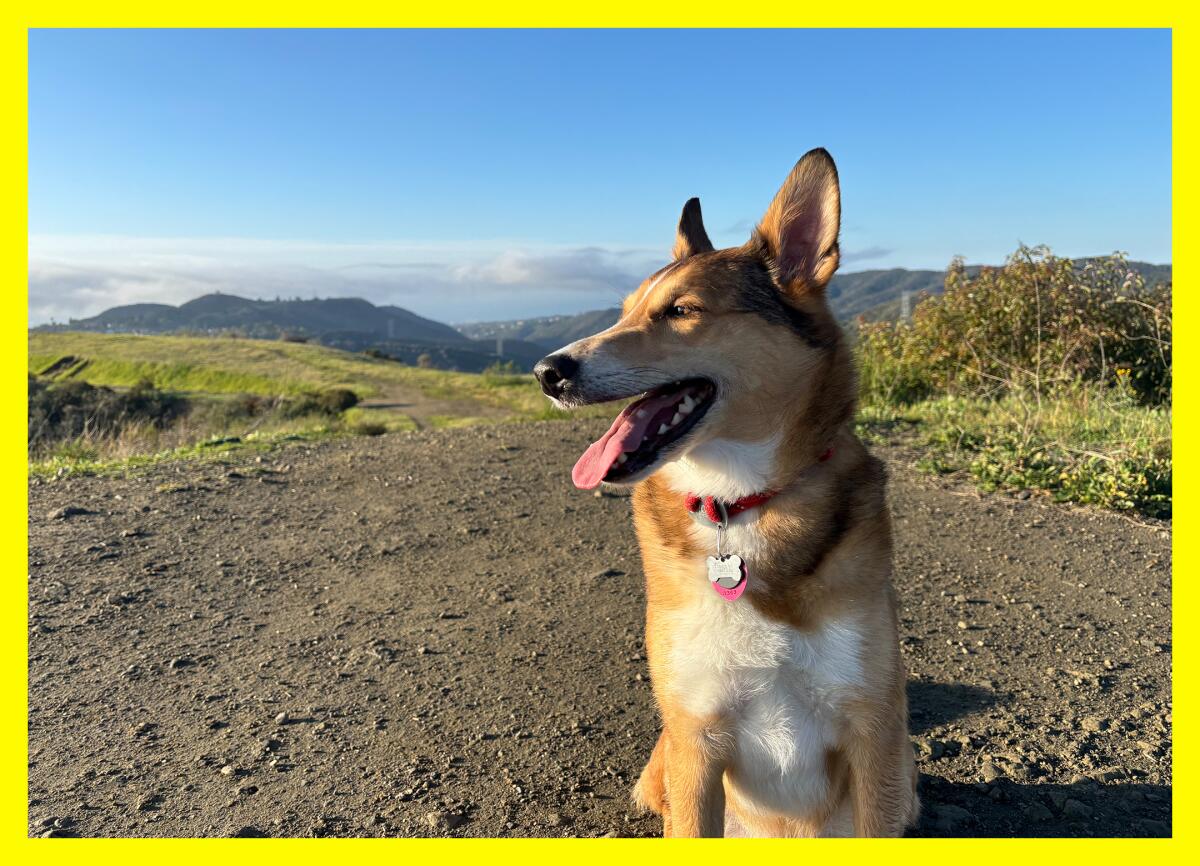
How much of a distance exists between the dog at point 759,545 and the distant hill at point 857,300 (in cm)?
35

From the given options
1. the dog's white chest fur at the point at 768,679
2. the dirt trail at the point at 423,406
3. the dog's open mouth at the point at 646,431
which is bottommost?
the dirt trail at the point at 423,406

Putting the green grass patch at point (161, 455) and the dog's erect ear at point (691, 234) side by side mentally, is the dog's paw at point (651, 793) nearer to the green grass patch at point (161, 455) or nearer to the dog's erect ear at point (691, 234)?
the dog's erect ear at point (691, 234)

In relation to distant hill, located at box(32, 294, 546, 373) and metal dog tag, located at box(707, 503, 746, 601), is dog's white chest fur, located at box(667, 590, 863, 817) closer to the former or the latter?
metal dog tag, located at box(707, 503, 746, 601)

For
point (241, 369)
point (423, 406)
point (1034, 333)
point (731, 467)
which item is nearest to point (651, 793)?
point (731, 467)

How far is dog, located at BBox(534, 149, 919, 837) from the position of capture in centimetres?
271

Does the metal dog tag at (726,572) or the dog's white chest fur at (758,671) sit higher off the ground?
the metal dog tag at (726,572)

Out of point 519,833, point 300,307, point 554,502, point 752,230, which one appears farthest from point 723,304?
point 300,307

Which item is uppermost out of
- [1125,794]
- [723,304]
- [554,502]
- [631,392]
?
[723,304]

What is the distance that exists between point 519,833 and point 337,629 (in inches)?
93.9

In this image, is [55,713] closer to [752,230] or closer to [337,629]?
[337,629]

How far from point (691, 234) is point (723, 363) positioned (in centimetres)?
104

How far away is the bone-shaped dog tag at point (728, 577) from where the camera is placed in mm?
2752

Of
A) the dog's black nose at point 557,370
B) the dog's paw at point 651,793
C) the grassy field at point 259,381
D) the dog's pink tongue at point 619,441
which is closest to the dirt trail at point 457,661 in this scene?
the dog's paw at point 651,793

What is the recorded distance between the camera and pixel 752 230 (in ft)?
10.5
